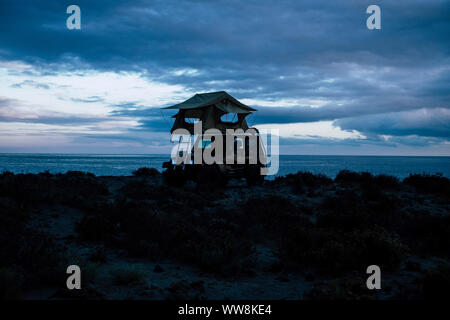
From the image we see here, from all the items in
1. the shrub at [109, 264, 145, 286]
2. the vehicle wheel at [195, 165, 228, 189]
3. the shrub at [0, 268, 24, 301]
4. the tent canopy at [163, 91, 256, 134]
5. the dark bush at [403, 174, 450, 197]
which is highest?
the tent canopy at [163, 91, 256, 134]

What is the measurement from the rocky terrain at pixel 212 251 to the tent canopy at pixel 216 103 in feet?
20.7

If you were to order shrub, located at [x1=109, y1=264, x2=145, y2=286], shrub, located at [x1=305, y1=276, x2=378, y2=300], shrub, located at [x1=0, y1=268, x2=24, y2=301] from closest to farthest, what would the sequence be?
shrub, located at [x1=0, y1=268, x2=24, y2=301], shrub, located at [x1=305, y1=276, x2=378, y2=300], shrub, located at [x1=109, y1=264, x2=145, y2=286]

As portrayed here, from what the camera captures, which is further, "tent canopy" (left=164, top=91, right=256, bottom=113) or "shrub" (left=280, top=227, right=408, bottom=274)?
"tent canopy" (left=164, top=91, right=256, bottom=113)

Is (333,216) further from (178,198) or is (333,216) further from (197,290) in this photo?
(178,198)

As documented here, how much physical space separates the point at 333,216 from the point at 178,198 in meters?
6.52

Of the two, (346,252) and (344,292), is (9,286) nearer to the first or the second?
(344,292)

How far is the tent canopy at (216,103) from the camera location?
16.4 m

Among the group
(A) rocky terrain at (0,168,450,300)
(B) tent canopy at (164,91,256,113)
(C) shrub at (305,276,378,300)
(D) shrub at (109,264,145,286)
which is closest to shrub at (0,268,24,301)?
(A) rocky terrain at (0,168,450,300)

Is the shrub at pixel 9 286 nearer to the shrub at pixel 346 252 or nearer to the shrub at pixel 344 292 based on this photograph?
the shrub at pixel 344 292

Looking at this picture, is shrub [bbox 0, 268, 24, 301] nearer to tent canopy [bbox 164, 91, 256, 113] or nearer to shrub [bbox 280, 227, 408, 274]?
shrub [bbox 280, 227, 408, 274]

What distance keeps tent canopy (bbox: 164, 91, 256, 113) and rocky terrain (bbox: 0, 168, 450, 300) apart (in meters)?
6.30

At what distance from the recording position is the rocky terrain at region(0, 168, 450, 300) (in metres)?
5.04

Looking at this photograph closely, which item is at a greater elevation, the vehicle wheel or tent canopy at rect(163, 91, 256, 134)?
tent canopy at rect(163, 91, 256, 134)
